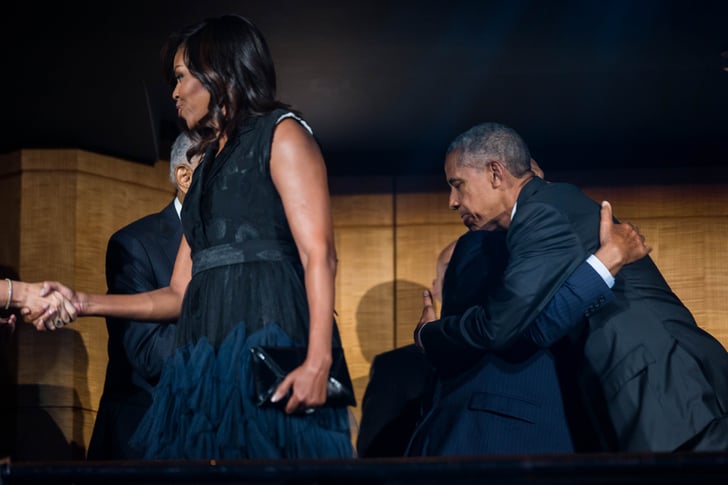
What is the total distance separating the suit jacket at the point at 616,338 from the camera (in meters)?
2.98

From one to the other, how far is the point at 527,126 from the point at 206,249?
2.86 m

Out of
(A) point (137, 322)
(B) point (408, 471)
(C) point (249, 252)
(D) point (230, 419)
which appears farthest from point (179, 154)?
(B) point (408, 471)

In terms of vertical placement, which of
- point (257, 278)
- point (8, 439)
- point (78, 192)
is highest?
point (78, 192)

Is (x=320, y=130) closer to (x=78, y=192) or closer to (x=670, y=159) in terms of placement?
(x=78, y=192)

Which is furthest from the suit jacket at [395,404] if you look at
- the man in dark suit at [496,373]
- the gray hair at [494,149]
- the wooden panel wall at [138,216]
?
the wooden panel wall at [138,216]

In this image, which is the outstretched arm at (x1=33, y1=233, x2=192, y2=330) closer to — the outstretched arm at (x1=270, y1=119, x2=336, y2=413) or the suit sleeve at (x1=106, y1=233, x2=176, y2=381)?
the outstretched arm at (x1=270, y1=119, x2=336, y2=413)

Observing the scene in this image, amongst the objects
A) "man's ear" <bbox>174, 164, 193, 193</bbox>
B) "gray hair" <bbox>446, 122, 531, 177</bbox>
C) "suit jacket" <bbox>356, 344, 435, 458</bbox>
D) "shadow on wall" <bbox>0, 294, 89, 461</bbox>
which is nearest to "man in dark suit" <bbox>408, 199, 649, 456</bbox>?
"gray hair" <bbox>446, 122, 531, 177</bbox>

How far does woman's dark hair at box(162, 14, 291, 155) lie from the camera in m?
2.46

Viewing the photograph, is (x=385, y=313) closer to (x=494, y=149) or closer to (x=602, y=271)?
(x=494, y=149)

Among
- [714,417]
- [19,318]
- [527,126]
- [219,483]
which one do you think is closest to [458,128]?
[527,126]

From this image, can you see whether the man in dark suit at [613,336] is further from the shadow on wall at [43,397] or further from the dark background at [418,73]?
the shadow on wall at [43,397]

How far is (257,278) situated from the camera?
91.3 inches

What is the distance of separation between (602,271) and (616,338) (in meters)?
0.17

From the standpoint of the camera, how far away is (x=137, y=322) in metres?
3.74
